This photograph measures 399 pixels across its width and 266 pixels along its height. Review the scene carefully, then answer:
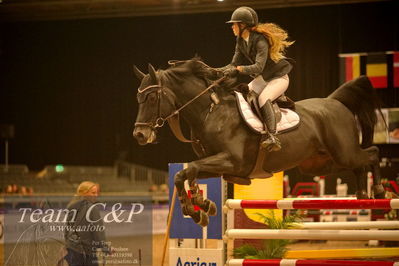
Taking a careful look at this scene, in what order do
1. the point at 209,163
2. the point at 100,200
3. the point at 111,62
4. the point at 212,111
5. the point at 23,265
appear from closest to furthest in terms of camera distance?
1. the point at 209,163
2. the point at 212,111
3. the point at 23,265
4. the point at 100,200
5. the point at 111,62

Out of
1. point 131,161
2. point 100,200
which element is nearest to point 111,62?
point 131,161

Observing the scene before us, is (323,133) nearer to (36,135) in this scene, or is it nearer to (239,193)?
(239,193)

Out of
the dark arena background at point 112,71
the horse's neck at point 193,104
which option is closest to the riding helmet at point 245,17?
the horse's neck at point 193,104

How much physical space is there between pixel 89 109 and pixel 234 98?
Result: 1151cm

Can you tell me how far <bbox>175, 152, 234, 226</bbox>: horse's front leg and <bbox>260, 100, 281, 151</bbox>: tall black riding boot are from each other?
282 millimetres

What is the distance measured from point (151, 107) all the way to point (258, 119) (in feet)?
2.42

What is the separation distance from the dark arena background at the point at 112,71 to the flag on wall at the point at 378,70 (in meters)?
0.13

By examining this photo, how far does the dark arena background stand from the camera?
1202 centimetres

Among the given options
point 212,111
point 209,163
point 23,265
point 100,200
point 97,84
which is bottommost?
A: point 23,265

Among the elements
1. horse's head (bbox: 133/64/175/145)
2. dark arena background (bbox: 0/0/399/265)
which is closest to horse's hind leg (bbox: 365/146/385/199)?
horse's head (bbox: 133/64/175/145)

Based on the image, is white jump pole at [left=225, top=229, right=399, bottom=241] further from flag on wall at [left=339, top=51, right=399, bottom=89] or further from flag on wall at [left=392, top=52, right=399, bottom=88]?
flag on wall at [left=392, top=52, right=399, bottom=88]

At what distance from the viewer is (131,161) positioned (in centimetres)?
1541

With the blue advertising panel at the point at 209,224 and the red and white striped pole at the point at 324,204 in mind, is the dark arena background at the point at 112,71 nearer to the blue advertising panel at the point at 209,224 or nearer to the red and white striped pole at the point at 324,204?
the blue advertising panel at the point at 209,224

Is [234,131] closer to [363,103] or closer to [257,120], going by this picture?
[257,120]
